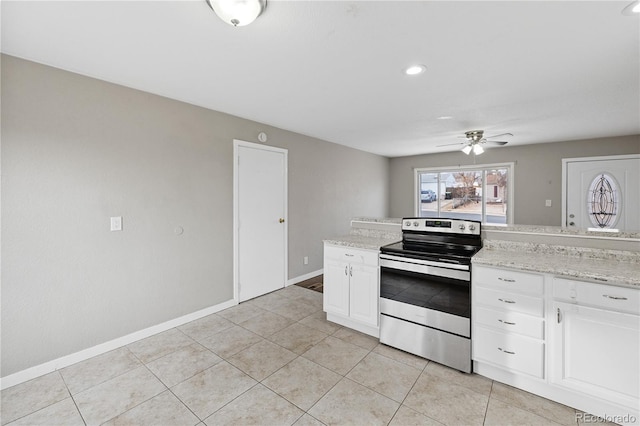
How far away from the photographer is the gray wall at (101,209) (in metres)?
2.09

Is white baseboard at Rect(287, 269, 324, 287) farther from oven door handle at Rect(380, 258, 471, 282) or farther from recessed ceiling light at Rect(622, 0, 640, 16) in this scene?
recessed ceiling light at Rect(622, 0, 640, 16)

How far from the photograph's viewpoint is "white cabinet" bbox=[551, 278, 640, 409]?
1.63 metres

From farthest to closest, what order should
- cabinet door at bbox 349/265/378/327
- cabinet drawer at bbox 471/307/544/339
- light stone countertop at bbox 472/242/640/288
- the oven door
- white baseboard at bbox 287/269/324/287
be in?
white baseboard at bbox 287/269/324/287, cabinet door at bbox 349/265/378/327, the oven door, cabinet drawer at bbox 471/307/544/339, light stone countertop at bbox 472/242/640/288

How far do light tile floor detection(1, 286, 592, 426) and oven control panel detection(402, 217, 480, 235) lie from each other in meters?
1.17

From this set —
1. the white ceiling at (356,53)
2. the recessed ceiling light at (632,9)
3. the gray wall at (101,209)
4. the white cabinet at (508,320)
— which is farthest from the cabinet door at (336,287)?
the recessed ceiling light at (632,9)

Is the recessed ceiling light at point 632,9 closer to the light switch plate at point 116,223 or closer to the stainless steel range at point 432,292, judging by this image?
the stainless steel range at point 432,292

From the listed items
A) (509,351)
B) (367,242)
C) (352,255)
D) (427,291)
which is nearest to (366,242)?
(367,242)

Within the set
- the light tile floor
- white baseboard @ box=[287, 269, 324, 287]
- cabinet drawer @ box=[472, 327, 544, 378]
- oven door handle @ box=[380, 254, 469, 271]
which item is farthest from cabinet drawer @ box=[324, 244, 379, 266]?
white baseboard @ box=[287, 269, 324, 287]

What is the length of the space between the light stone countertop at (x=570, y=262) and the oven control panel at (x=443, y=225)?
22 cm

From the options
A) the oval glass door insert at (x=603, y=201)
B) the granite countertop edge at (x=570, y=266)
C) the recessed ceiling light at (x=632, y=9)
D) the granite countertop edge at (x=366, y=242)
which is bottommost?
the granite countertop edge at (x=570, y=266)

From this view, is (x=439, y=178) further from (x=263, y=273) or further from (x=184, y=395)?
(x=184, y=395)

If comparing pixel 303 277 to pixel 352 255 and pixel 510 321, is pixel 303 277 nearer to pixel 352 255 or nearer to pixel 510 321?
pixel 352 255

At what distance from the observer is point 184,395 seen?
197 cm

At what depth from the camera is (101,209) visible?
2.47 m
